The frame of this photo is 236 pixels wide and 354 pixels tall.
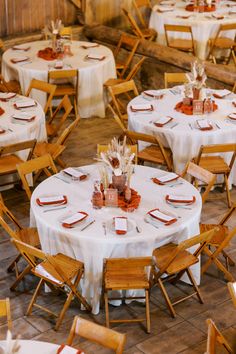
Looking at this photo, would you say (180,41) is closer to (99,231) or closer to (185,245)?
(99,231)

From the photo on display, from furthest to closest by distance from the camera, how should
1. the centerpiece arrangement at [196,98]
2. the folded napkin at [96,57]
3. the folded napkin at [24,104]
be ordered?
the folded napkin at [96,57] < the folded napkin at [24,104] < the centerpiece arrangement at [196,98]

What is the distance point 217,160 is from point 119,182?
204 centimetres

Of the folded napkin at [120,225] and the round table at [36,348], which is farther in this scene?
the folded napkin at [120,225]

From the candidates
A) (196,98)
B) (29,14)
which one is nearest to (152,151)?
(196,98)

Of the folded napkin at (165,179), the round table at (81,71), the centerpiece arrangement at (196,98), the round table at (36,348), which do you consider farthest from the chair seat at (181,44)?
the round table at (36,348)

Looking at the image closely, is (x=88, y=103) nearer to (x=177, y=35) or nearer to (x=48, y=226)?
(x=177, y=35)

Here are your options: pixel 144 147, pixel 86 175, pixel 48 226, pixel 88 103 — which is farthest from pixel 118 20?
pixel 48 226

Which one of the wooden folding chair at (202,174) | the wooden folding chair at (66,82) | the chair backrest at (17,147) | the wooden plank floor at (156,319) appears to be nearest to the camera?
the wooden plank floor at (156,319)

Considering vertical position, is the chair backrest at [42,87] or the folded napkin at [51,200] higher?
the folded napkin at [51,200]

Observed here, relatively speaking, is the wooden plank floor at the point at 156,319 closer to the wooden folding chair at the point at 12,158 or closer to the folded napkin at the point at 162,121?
the wooden folding chair at the point at 12,158

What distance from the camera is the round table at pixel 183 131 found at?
27.4 ft

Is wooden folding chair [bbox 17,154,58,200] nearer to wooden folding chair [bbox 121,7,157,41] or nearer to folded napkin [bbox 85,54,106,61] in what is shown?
folded napkin [bbox 85,54,106,61]

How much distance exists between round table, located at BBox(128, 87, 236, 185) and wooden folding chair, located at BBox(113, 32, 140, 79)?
2.66m

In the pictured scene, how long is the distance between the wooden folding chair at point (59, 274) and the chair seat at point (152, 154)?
224cm
